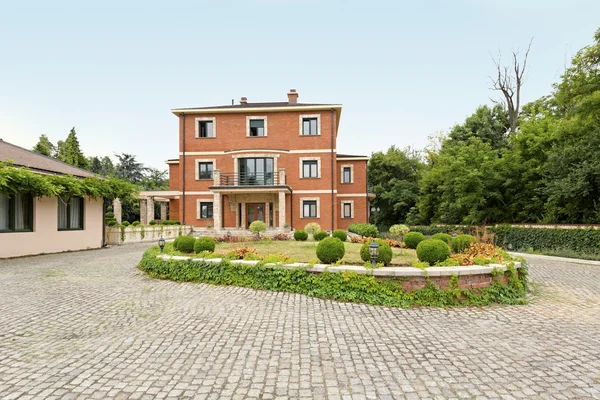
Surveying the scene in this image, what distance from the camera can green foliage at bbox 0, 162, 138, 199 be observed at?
11.2 meters

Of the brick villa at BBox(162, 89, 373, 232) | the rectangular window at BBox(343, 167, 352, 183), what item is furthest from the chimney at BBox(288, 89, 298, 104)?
the rectangular window at BBox(343, 167, 352, 183)

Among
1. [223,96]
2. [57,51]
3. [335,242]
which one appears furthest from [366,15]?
[223,96]

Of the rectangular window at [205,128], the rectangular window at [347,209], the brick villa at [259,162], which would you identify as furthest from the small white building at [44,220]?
the rectangular window at [347,209]

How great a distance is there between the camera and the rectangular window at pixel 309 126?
25906 mm

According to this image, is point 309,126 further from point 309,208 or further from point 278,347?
point 278,347

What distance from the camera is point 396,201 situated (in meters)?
36.6

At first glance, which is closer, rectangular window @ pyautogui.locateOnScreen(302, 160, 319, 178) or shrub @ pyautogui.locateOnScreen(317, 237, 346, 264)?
shrub @ pyautogui.locateOnScreen(317, 237, 346, 264)

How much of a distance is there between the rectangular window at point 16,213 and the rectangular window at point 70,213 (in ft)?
4.07

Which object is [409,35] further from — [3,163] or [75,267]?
[3,163]

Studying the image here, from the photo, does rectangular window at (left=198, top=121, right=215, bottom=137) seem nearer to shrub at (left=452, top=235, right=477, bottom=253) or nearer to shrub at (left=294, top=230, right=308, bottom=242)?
shrub at (left=294, top=230, right=308, bottom=242)

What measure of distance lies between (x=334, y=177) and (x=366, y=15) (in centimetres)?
1435

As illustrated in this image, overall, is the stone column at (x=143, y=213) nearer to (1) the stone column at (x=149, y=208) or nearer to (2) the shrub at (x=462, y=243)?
(1) the stone column at (x=149, y=208)

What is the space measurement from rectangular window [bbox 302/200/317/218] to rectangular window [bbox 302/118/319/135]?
17.8ft

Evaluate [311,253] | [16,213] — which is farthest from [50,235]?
[311,253]
